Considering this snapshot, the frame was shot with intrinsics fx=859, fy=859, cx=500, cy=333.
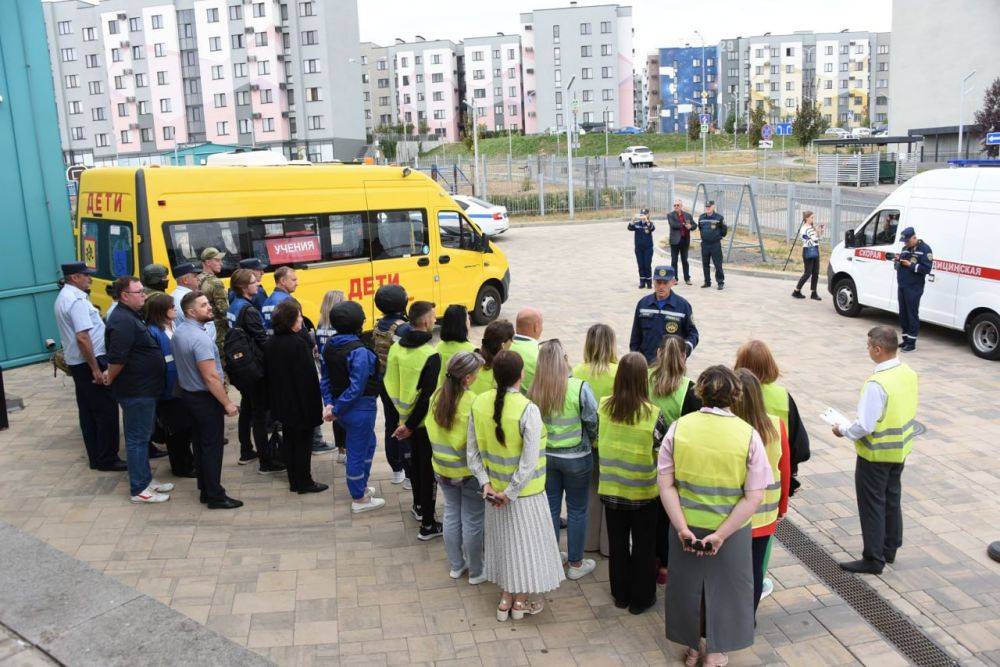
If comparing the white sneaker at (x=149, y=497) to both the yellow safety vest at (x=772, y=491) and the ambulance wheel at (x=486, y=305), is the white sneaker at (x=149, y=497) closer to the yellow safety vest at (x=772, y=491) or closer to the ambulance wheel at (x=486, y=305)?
the yellow safety vest at (x=772, y=491)

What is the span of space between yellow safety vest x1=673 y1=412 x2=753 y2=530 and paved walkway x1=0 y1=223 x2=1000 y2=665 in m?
1.05

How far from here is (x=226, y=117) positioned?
231 feet

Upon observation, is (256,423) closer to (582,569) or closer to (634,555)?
(582,569)

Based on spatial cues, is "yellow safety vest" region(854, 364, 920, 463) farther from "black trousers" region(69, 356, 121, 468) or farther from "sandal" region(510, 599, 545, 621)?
"black trousers" region(69, 356, 121, 468)

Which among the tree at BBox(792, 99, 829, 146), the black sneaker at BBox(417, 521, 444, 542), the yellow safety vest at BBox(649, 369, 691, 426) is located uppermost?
the tree at BBox(792, 99, 829, 146)

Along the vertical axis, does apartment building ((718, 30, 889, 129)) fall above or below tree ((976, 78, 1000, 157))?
above

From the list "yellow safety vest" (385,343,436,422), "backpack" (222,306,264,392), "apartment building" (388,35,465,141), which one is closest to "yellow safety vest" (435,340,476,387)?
"yellow safety vest" (385,343,436,422)

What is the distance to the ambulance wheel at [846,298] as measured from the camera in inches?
548

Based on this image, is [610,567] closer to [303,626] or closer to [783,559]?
[783,559]

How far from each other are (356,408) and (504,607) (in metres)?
2.05

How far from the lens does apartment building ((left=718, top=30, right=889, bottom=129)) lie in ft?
384

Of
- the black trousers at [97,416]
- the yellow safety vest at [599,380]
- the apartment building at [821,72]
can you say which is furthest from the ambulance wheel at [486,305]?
the apartment building at [821,72]

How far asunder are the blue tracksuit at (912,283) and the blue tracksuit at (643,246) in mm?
5674

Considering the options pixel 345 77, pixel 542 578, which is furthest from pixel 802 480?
pixel 345 77
